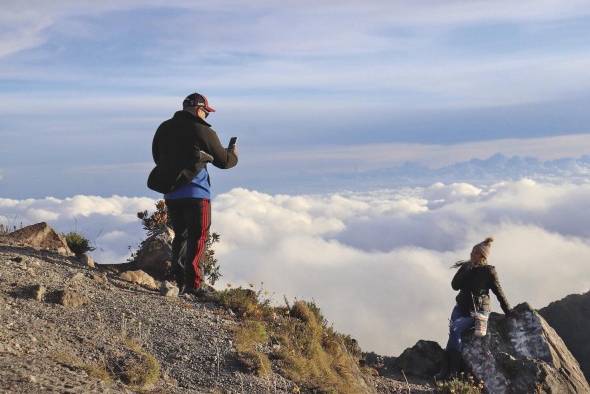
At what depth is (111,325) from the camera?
9711 millimetres

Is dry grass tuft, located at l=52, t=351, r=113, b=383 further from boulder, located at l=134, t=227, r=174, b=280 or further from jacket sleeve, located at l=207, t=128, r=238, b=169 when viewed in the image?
boulder, located at l=134, t=227, r=174, b=280

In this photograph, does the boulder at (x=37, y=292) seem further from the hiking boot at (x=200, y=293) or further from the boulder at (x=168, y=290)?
the hiking boot at (x=200, y=293)

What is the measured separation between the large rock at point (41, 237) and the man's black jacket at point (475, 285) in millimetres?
6940

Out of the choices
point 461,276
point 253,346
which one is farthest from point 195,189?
point 461,276

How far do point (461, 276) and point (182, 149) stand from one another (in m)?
5.10

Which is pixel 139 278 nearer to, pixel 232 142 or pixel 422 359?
pixel 232 142

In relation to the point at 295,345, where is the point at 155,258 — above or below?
above

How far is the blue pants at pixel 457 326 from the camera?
1284 cm

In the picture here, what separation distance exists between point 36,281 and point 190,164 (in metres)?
2.77

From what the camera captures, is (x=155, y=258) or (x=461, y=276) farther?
(x=155, y=258)

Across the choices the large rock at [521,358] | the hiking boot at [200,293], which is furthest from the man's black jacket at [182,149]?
the large rock at [521,358]

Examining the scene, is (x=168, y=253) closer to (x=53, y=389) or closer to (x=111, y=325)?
(x=111, y=325)

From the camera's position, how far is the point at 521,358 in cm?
1349

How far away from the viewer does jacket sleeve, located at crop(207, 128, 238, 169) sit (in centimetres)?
1131
